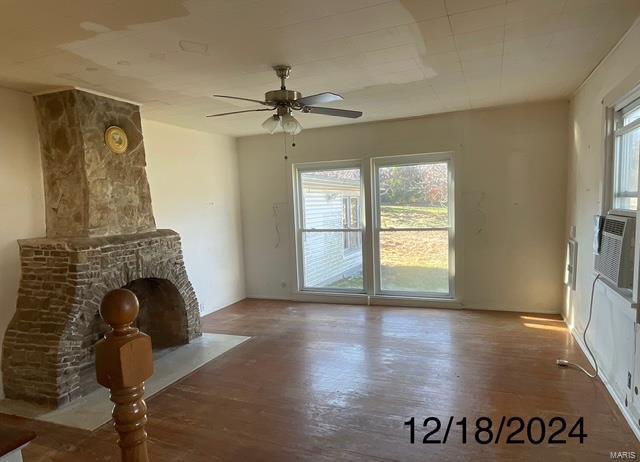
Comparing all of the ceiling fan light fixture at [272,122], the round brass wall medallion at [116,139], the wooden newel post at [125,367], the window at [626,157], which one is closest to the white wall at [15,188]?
the round brass wall medallion at [116,139]

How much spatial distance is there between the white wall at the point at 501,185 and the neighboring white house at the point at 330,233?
0.54 metres

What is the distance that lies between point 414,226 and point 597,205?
97.8 inches

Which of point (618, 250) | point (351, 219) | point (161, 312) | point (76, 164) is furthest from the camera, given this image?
point (351, 219)

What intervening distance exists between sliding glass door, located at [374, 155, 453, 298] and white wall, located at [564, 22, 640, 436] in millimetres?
1492

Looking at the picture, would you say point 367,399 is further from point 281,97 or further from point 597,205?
point 597,205

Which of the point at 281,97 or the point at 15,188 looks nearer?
the point at 281,97

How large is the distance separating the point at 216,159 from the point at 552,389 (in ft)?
16.5

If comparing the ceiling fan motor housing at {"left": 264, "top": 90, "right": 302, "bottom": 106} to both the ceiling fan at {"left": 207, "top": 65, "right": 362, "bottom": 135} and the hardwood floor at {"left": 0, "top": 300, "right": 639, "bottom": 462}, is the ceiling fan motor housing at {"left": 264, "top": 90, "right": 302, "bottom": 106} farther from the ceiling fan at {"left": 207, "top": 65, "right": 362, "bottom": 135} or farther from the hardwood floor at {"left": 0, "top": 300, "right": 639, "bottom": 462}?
the hardwood floor at {"left": 0, "top": 300, "right": 639, "bottom": 462}

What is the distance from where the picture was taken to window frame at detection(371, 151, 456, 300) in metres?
5.45

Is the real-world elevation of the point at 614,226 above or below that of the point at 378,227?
above

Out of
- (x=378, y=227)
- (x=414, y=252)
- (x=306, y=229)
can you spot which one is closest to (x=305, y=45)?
(x=378, y=227)

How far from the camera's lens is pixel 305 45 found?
110 inches

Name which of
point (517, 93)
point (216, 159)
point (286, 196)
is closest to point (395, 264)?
point (286, 196)

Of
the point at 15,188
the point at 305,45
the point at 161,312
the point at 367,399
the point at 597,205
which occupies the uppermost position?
the point at 305,45
